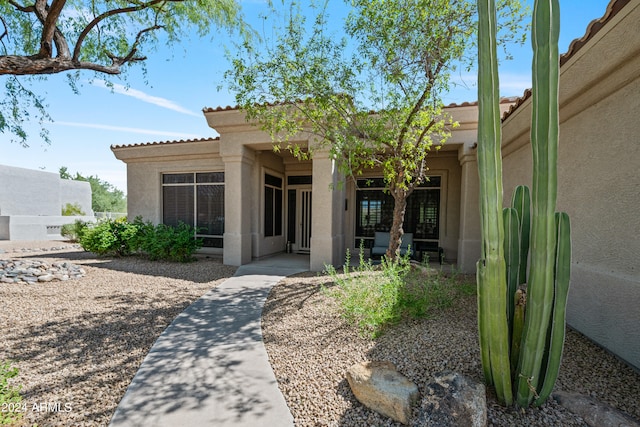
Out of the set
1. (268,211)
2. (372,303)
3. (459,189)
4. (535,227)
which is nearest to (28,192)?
(268,211)

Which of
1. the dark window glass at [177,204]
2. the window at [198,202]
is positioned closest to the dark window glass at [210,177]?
the window at [198,202]

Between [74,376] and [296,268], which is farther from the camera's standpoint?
[296,268]

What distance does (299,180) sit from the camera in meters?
11.0

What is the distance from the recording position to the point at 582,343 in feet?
10.7

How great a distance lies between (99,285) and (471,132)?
947 centimetres

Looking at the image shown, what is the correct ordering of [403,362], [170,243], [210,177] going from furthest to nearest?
[210,177], [170,243], [403,362]

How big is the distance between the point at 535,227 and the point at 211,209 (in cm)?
962

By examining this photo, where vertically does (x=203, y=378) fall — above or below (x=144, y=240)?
below

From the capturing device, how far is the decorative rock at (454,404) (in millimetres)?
1973

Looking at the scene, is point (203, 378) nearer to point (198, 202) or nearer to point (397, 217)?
point (397, 217)

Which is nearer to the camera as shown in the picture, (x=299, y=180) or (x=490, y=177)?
(x=490, y=177)

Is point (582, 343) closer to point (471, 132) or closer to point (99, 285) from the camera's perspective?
point (471, 132)

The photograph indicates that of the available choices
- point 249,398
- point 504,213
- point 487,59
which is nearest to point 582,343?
point 504,213

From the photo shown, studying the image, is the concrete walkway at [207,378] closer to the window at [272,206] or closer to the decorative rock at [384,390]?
the decorative rock at [384,390]
